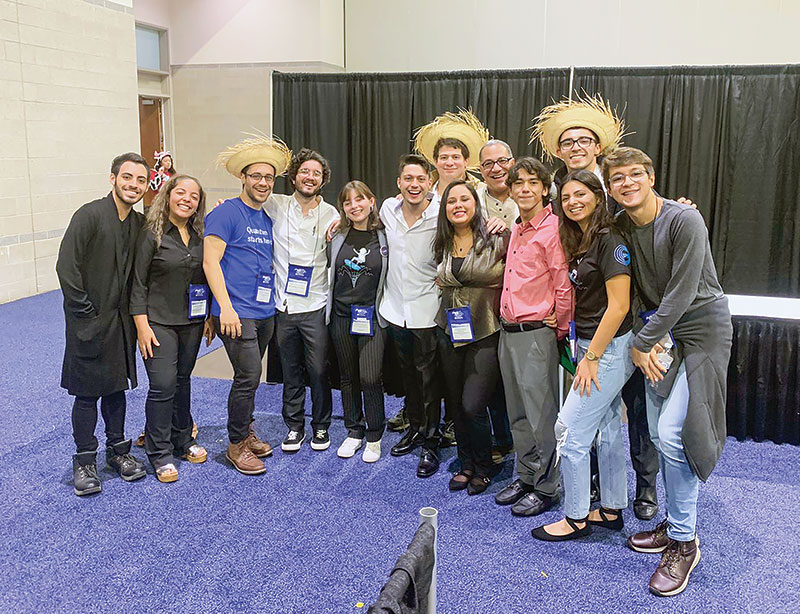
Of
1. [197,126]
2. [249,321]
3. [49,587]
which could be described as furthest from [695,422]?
[197,126]

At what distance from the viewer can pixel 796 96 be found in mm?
4648

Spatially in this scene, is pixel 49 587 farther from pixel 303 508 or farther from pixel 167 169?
pixel 167 169

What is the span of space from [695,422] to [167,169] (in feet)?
8.75

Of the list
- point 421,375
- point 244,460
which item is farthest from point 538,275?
point 244,460

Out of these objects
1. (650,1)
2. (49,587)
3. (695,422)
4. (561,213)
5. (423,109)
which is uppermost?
(650,1)

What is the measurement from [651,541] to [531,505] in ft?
1.62

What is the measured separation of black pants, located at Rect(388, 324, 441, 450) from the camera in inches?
129

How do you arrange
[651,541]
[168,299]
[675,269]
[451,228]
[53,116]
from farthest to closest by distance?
[53,116] < [168,299] < [451,228] < [651,541] < [675,269]

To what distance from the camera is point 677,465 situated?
7.96ft

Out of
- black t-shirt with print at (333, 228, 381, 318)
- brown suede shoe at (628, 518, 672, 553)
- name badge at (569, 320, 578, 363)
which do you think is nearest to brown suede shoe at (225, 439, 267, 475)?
black t-shirt with print at (333, 228, 381, 318)

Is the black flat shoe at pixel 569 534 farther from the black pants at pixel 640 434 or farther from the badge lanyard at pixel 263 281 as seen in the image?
the badge lanyard at pixel 263 281

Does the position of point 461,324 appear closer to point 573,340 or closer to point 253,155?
point 573,340

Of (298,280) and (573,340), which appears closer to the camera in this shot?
(573,340)

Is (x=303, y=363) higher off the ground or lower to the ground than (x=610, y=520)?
higher
